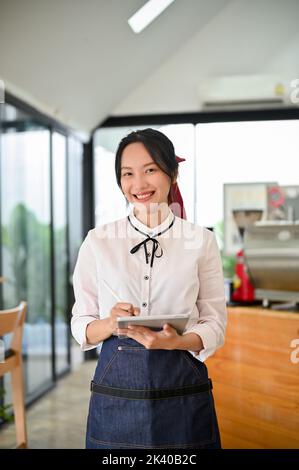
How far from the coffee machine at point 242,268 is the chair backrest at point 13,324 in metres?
1.16

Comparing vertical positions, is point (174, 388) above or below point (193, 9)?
below

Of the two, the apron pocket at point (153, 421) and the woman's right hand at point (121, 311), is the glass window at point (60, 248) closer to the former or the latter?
the apron pocket at point (153, 421)

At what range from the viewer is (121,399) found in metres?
1.55

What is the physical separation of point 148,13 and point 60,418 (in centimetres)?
218

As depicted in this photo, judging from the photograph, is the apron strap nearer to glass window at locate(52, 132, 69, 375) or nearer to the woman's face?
the woman's face

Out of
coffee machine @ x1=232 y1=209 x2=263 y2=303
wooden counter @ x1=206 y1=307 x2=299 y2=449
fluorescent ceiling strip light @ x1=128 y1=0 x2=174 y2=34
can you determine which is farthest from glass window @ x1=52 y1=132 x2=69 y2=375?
wooden counter @ x1=206 y1=307 x2=299 y2=449

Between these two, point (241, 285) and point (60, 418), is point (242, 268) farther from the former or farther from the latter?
point (60, 418)

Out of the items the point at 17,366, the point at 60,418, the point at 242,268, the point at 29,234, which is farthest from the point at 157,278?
the point at 29,234

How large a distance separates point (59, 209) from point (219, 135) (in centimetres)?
251

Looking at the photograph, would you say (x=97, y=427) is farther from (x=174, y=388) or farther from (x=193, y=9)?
(x=193, y=9)

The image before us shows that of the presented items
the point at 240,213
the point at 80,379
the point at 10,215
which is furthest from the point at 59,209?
the point at 240,213

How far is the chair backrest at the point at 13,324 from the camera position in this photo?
281cm

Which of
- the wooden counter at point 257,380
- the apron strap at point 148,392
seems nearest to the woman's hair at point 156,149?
the apron strap at point 148,392
